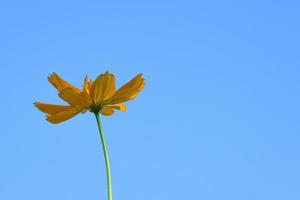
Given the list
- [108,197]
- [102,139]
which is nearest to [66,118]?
[102,139]

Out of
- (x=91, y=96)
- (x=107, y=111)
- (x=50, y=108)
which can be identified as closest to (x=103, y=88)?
(x=91, y=96)

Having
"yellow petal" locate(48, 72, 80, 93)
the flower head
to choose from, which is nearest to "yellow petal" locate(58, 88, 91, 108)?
the flower head

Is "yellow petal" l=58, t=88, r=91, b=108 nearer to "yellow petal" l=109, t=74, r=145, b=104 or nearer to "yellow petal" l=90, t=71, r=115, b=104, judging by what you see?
"yellow petal" l=90, t=71, r=115, b=104

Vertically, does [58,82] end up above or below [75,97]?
above

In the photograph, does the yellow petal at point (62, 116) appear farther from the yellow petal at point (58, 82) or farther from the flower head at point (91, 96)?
the yellow petal at point (58, 82)

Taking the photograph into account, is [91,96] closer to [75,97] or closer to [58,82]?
[75,97]

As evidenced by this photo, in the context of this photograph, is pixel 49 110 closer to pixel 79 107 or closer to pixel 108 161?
pixel 79 107

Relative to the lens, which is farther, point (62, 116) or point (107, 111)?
point (107, 111)

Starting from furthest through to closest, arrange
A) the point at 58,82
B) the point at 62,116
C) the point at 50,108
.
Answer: the point at 58,82 → the point at 50,108 → the point at 62,116
